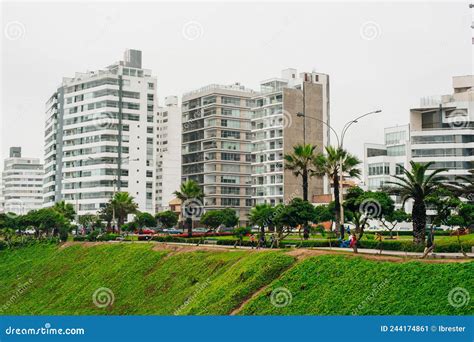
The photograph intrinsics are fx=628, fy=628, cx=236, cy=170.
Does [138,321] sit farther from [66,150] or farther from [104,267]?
[66,150]

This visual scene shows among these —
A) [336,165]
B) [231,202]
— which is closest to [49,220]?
[231,202]

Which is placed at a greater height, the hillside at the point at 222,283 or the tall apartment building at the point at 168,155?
the tall apartment building at the point at 168,155

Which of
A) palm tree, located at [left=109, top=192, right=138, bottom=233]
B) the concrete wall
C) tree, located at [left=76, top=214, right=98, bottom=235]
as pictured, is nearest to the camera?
palm tree, located at [left=109, top=192, right=138, bottom=233]

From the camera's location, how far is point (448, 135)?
9338cm

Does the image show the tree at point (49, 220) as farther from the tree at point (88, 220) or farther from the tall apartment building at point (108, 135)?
the tall apartment building at point (108, 135)

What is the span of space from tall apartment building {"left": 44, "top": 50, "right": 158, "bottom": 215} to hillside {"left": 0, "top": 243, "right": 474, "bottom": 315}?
5129 cm

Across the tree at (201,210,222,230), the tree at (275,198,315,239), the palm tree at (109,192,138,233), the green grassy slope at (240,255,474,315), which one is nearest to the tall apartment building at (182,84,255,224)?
the palm tree at (109,192,138,233)

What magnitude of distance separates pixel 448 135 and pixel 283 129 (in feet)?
93.3

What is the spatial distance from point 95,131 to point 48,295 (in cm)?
6792

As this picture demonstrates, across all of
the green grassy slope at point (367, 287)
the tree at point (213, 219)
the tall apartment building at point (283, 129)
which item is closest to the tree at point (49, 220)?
the tree at point (213, 219)

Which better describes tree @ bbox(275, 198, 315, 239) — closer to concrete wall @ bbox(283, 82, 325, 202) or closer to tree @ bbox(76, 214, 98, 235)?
tree @ bbox(76, 214, 98, 235)

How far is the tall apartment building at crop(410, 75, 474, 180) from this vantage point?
93062mm

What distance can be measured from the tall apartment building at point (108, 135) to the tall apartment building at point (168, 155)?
760 centimetres

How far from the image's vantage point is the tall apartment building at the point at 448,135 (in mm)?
93062
